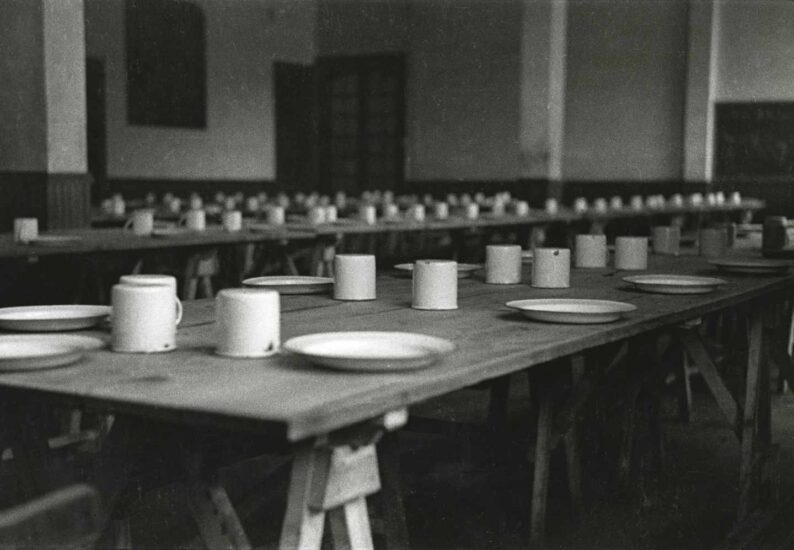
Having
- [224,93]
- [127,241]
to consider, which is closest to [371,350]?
[127,241]

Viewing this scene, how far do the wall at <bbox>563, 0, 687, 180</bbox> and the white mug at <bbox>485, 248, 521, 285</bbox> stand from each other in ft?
29.8

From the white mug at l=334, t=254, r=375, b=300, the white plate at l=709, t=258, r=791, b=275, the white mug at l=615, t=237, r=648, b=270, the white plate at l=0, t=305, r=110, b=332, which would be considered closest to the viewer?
the white plate at l=0, t=305, r=110, b=332

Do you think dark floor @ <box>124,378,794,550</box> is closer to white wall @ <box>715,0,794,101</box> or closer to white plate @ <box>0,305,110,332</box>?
white plate @ <box>0,305,110,332</box>

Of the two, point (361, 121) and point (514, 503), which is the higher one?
point (361, 121)

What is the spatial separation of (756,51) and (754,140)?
99 cm

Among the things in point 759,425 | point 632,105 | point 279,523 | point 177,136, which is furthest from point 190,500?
point 632,105

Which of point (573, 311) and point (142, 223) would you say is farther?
point (142, 223)

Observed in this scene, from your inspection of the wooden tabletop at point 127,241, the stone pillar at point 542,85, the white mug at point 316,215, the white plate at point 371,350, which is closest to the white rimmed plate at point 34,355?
the white plate at point 371,350

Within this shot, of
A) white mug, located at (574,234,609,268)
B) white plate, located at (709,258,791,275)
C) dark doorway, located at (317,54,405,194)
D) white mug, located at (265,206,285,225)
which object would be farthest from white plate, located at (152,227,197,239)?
dark doorway, located at (317,54,405,194)

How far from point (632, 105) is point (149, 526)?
990 centimetres

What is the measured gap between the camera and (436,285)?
2344mm

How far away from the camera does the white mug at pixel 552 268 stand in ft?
9.25

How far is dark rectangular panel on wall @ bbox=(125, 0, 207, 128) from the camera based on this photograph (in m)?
9.95

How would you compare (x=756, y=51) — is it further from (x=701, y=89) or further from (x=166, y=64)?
(x=166, y=64)
